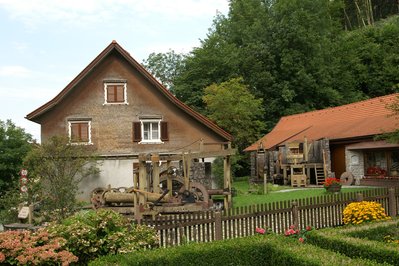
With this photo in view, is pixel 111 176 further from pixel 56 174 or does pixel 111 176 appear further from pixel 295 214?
pixel 295 214

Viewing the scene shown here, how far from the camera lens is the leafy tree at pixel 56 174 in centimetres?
1548

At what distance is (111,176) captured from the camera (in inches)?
1017

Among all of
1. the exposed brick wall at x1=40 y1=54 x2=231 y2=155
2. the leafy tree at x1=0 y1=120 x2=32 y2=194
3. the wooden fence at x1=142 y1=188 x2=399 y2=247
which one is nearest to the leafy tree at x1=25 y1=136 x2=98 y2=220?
the wooden fence at x1=142 y1=188 x2=399 y2=247

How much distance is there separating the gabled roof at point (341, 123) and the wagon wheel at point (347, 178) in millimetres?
2201

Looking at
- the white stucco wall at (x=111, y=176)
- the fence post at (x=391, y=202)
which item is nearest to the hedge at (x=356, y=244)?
the fence post at (x=391, y=202)

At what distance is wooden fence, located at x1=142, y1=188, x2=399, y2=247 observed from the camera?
11148 mm

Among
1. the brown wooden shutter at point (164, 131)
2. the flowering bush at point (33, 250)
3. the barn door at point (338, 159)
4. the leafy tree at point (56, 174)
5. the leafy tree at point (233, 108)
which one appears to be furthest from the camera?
the leafy tree at point (233, 108)

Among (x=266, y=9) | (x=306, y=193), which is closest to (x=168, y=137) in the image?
(x=306, y=193)

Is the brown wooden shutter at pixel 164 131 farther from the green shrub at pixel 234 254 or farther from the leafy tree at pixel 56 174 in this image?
the green shrub at pixel 234 254

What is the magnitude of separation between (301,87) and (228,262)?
125 feet

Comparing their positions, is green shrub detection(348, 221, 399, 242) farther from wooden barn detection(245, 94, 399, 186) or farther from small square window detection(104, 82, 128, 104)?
small square window detection(104, 82, 128, 104)

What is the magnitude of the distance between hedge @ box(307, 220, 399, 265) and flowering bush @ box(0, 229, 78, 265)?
5.01 m

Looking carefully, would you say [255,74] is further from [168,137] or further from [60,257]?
[60,257]

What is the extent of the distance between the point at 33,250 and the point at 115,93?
60.4ft
